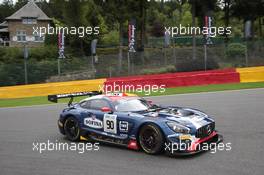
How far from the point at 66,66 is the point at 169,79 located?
27.2 feet

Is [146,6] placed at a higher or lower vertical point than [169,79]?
higher

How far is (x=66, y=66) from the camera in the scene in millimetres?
27688

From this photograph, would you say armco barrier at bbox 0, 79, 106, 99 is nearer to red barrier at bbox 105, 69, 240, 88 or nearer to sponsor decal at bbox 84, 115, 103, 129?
red barrier at bbox 105, 69, 240, 88

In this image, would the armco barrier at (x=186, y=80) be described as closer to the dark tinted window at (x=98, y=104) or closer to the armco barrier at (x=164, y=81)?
the armco barrier at (x=164, y=81)

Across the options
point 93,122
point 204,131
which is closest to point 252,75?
point 93,122

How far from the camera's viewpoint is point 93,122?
10.4 meters

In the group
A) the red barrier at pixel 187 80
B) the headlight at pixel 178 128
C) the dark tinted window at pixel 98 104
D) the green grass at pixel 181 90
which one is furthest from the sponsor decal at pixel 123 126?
the red barrier at pixel 187 80

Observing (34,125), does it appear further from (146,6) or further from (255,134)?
(146,6)

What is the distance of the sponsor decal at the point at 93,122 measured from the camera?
10172mm

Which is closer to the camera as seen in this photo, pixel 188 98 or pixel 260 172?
pixel 260 172

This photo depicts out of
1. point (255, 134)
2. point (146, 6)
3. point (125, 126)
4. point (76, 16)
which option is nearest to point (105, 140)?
point (125, 126)

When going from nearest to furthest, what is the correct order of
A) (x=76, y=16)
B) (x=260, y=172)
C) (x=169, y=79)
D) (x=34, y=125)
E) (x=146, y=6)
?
(x=260, y=172), (x=34, y=125), (x=169, y=79), (x=146, y=6), (x=76, y=16)

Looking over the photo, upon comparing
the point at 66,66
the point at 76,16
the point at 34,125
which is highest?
the point at 76,16

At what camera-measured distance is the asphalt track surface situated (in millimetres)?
7832
